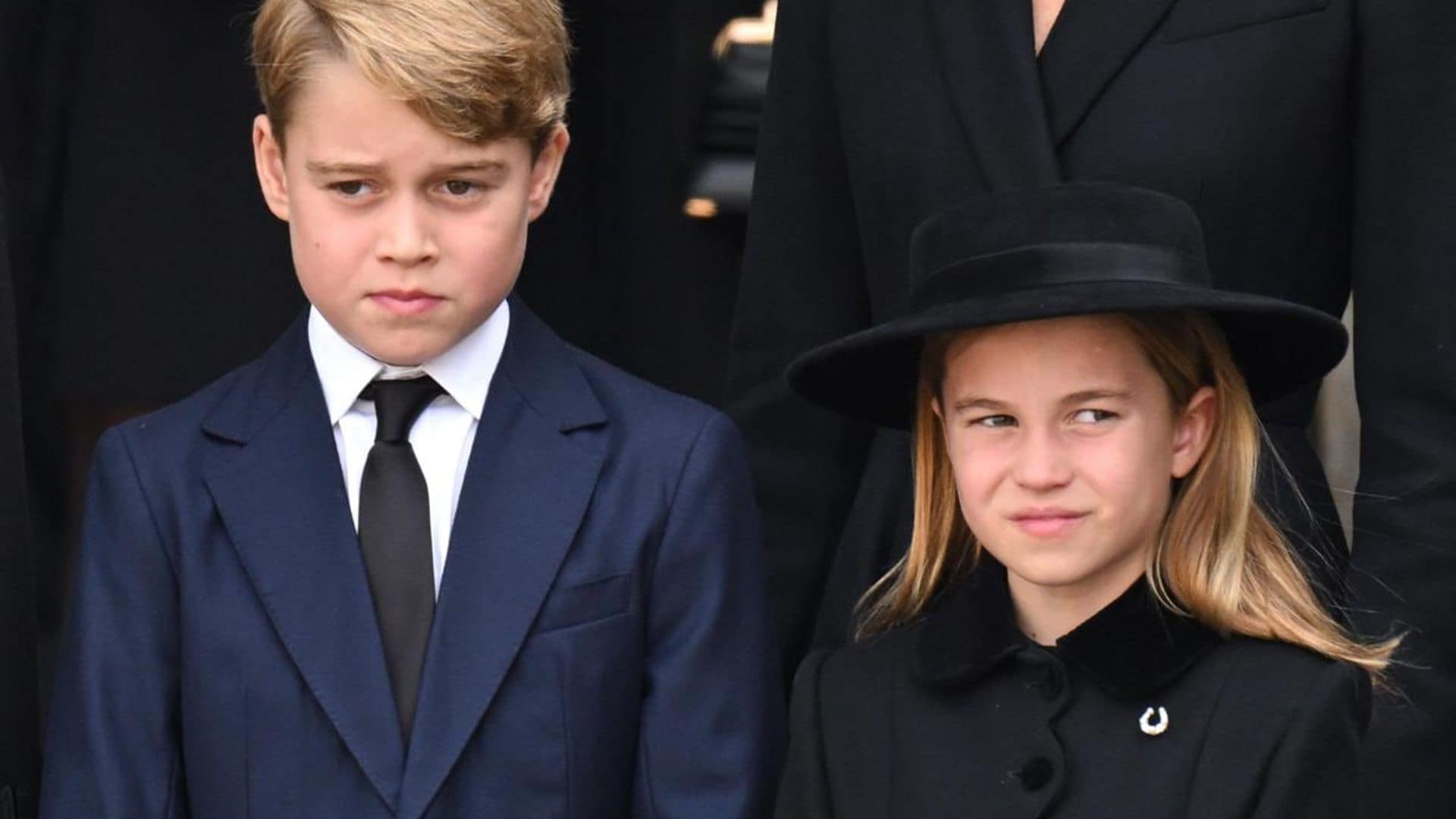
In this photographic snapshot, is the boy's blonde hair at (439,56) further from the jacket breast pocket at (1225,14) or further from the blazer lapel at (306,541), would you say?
the jacket breast pocket at (1225,14)

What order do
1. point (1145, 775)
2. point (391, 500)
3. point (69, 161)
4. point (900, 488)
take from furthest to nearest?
1. point (69, 161)
2. point (900, 488)
3. point (391, 500)
4. point (1145, 775)

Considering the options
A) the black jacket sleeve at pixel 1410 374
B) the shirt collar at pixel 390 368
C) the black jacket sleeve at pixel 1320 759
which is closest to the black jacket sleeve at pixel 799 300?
the shirt collar at pixel 390 368

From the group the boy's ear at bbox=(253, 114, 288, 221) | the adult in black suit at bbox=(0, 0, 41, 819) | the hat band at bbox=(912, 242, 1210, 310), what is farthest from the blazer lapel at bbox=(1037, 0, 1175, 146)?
the adult in black suit at bbox=(0, 0, 41, 819)

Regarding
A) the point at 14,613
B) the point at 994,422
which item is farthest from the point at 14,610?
the point at 994,422

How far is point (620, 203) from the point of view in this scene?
4941 millimetres

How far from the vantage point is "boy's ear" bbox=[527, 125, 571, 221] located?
3.26 meters

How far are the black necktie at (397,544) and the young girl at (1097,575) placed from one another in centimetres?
41

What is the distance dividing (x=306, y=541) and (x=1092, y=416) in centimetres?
84

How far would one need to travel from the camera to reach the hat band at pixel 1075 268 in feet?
9.66

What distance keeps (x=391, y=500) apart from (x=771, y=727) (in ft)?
1.59

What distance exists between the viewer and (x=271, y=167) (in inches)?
129

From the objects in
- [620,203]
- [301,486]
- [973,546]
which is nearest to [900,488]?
[973,546]

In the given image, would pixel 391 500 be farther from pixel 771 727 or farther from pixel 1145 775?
pixel 1145 775

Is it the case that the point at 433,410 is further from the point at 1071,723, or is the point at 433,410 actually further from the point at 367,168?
the point at 1071,723
